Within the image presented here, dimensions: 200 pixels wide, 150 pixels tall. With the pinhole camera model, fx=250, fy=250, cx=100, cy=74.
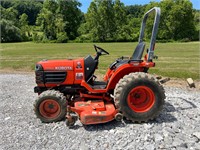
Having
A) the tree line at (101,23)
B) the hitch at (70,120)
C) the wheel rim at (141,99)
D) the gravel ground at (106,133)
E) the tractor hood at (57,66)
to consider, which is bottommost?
the gravel ground at (106,133)

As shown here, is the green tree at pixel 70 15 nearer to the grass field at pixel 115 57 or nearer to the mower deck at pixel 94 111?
the grass field at pixel 115 57

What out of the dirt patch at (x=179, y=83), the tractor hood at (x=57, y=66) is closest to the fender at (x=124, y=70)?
the tractor hood at (x=57, y=66)

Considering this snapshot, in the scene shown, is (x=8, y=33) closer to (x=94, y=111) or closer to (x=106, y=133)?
(x=94, y=111)

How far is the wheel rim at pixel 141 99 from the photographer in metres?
4.71

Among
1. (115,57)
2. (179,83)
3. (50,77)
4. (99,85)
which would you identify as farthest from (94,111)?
(115,57)

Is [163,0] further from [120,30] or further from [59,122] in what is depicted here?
[59,122]

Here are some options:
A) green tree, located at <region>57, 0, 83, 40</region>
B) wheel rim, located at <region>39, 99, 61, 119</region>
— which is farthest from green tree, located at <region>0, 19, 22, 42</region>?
wheel rim, located at <region>39, 99, 61, 119</region>

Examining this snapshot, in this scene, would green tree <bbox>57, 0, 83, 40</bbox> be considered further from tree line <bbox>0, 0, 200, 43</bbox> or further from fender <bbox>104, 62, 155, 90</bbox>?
fender <bbox>104, 62, 155, 90</bbox>

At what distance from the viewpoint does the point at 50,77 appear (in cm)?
493

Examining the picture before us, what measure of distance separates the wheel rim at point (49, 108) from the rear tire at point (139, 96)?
1.16 m

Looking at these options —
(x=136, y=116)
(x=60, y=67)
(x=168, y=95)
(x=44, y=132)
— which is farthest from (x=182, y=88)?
(x=44, y=132)

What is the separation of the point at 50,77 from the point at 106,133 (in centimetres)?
159

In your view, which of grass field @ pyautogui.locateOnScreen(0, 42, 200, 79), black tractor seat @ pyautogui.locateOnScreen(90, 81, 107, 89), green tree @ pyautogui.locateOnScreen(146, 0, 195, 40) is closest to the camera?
black tractor seat @ pyautogui.locateOnScreen(90, 81, 107, 89)

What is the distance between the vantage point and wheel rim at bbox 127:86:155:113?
15.4ft
